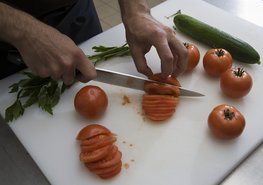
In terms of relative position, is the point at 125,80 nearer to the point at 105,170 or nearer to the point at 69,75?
the point at 69,75

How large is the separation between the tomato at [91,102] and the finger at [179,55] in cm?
24

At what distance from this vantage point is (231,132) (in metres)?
0.91

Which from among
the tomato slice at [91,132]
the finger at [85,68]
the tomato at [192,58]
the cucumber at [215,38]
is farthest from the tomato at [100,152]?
the cucumber at [215,38]

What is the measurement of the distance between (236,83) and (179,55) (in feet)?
0.60

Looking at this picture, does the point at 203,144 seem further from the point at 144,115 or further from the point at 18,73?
the point at 18,73

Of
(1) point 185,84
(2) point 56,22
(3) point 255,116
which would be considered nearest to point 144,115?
(1) point 185,84

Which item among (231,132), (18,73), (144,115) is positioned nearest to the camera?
(231,132)

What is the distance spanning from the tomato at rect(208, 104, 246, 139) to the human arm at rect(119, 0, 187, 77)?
0.19 metres

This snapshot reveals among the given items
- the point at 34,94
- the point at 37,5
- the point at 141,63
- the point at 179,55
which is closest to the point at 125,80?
the point at 141,63

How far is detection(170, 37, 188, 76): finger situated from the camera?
1.03m

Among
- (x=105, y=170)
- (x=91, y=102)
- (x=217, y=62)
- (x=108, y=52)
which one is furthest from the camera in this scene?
(x=108, y=52)

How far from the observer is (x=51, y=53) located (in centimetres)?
91

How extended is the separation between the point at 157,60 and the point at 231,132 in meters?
0.39

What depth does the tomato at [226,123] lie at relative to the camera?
0.90 metres
